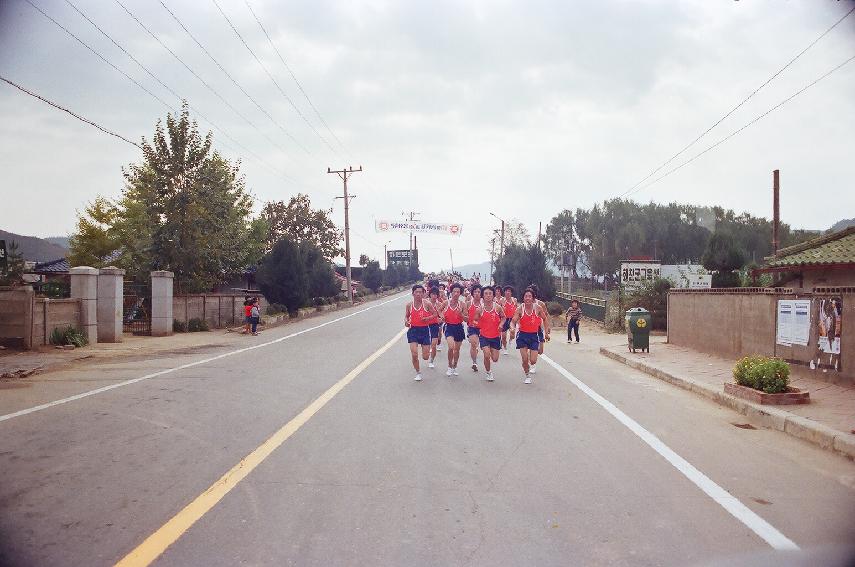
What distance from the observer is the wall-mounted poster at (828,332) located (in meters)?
10.9

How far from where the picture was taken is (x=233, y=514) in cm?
464

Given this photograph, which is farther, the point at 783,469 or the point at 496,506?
the point at 783,469

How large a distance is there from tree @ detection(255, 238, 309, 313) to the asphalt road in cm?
2560

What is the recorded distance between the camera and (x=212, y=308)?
27922mm

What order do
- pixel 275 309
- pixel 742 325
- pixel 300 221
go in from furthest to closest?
pixel 300 221, pixel 275 309, pixel 742 325

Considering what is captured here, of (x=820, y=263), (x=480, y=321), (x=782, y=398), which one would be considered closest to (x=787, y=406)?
(x=782, y=398)

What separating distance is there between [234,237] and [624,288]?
17.8 metres

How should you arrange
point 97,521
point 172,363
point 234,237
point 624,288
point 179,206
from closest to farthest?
point 97,521
point 172,363
point 179,206
point 624,288
point 234,237

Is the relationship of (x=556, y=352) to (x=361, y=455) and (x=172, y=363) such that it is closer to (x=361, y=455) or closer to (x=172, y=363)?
(x=172, y=363)

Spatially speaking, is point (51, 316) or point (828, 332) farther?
point (51, 316)

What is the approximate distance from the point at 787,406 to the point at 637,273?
20144 millimetres

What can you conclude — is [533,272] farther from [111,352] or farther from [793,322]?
[793,322]

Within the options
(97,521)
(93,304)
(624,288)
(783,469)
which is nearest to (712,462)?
(783,469)

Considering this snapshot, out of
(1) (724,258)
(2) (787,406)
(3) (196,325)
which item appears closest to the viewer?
(2) (787,406)
